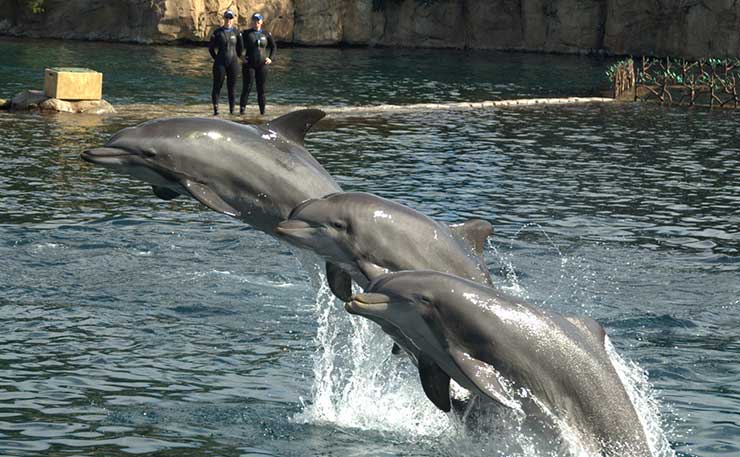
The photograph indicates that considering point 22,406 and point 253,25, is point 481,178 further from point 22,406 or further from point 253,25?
point 22,406

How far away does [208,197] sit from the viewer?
30.3 ft

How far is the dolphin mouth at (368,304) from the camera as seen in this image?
23.4 ft

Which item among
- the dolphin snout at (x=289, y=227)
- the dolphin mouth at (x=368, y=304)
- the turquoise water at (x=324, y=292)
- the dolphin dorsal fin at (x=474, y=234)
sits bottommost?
the turquoise water at (x=324, y=292)

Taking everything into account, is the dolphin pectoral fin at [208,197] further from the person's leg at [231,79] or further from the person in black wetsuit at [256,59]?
the person's leg at [231,79]

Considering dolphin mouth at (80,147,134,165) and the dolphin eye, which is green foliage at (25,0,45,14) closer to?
dolphin mouth at (80,147,134,165)

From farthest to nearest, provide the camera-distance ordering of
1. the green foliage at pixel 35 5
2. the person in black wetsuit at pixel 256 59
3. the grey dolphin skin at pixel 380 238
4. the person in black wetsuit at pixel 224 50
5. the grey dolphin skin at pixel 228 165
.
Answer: the green foliage at pixel 35 5 < the person in black wetsuit at pixel 256 59 < the person in black wetsuit at pixel 224 50 < the grey dolphin skin at pixel 228 165 < the grey dolphin skin at pixel 380 238

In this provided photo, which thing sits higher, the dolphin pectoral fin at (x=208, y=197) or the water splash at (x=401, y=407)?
the dolphin pectoral fin at (x=208, y=197)

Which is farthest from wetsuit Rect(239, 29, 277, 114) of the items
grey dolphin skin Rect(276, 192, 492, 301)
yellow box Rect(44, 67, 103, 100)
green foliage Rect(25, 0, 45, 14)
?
green foliage Rect(25, 0, 45, 14)

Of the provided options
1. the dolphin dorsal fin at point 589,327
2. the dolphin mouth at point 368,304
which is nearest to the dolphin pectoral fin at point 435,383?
the dolphin mouth at point 368,304

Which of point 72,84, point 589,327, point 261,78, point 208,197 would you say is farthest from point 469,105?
point 589,327

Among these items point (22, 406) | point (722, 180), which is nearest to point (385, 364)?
point (22, 406)

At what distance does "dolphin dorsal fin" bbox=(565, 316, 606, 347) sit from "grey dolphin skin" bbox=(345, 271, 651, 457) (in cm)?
10

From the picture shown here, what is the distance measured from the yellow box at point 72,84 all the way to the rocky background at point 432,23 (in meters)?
23.4

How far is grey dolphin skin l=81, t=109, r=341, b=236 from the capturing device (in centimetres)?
929
